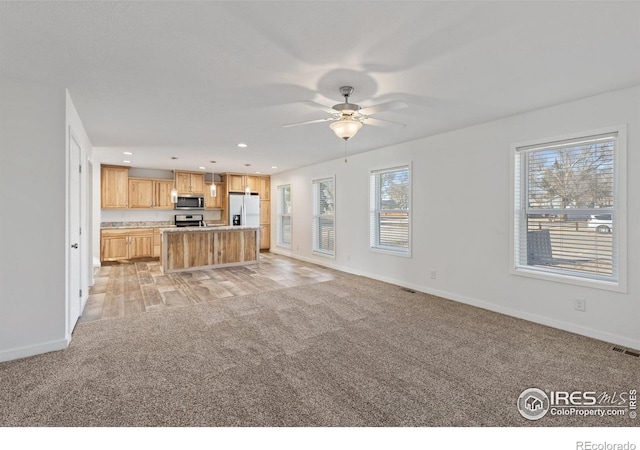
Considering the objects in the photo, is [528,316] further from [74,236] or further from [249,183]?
[249,183]

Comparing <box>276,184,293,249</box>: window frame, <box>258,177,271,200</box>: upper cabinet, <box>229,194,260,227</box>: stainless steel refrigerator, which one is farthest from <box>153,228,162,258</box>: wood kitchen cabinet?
<box>276,184,293,249</box>: window frame

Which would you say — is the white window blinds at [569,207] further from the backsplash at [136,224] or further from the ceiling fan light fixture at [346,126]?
the backsplash at [136,224]

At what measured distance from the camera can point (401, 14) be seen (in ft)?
5.92

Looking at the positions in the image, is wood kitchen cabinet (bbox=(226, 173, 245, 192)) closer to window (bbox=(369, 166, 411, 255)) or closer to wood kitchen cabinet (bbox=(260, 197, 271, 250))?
wood kitchen cabinet (bbox=(260, 197, 271, 250))

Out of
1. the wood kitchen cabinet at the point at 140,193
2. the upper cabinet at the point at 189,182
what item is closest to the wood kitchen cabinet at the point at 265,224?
the upper cabinet at the point at 189,182

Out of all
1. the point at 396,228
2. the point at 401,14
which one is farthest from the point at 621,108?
the point at 396,228

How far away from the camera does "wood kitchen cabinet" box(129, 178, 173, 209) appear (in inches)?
307

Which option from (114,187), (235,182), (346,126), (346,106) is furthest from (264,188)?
(346,106)

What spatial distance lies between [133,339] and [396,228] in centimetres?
418

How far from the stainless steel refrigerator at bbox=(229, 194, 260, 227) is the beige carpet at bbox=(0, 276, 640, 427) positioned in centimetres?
504

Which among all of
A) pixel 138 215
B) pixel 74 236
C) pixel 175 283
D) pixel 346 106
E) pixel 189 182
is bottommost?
pixel 175 283

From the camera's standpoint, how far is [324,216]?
723cm

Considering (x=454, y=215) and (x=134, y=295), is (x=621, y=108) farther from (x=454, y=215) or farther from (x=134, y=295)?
(x=134, y=295)

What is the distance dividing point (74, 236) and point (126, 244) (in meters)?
4.65
